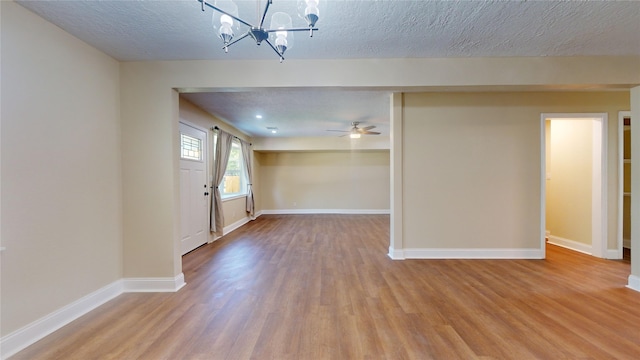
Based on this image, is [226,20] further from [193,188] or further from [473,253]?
[473,253]

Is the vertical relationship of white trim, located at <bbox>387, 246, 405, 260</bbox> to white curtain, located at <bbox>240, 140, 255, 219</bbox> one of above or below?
below

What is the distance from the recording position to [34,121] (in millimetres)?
1863

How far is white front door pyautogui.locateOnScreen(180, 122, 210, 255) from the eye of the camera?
13.0 ft

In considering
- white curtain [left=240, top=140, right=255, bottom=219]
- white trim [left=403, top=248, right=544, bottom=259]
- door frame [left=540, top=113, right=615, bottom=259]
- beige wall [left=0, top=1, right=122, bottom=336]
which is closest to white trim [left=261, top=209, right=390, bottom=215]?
white curtain [left=240, top=140, right=255, bottom=219]

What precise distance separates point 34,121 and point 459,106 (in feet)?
15.1

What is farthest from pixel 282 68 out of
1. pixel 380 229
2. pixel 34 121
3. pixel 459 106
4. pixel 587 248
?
pixel 587 248

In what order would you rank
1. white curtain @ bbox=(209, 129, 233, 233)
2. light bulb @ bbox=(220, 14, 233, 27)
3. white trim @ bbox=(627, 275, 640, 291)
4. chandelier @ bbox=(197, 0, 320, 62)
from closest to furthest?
chandelier @ bbox=(197, 0, 320, 62) → light bulb @ bbox=(220, 14, 233, 27) → white trim @ bbox=(627, 275, 640, 291) → white curtain @ bbox=(209, 129, 233, 233)

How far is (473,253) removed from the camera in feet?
11.7

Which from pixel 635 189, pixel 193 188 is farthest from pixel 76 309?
pixel 635 189

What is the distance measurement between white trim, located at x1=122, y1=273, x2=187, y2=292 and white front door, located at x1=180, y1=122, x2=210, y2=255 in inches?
48.7

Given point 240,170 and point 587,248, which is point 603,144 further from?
point 240,170

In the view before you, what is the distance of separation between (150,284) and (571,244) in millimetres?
6190

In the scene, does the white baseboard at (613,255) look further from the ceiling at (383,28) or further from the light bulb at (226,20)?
the light bulb at (226,20)

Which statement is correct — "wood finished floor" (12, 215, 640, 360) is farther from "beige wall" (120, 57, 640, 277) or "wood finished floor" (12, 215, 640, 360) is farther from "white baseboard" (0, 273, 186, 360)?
"beige wall" (120, 57, 640, 277)
